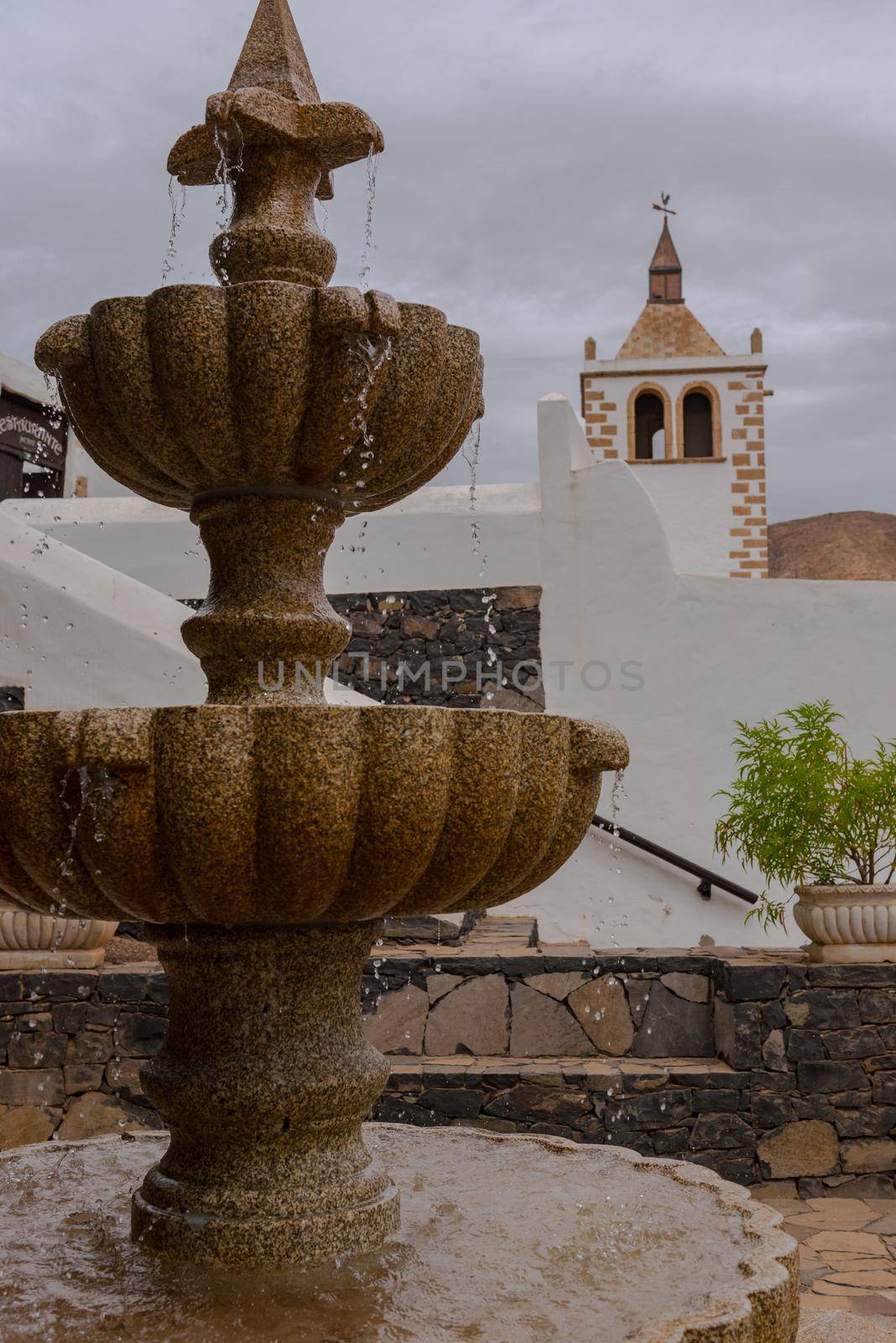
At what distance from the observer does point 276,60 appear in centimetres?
320

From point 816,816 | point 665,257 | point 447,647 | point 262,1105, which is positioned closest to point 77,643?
point 447,647

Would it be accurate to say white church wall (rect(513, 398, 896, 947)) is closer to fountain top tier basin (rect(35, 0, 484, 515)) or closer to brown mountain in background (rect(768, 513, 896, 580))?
fountain top tier basin (rect(35, 0, 484, 515))

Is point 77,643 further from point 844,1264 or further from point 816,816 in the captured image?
point 844,1264

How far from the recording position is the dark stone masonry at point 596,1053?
204 inches

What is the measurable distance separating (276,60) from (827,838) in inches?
156

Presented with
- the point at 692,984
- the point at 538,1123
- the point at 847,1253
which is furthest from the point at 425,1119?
the point at 847,1253

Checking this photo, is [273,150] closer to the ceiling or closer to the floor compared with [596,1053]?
closer to the ceiling

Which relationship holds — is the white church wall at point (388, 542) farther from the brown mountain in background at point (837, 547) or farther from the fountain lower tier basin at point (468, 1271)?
the brown mountain in background at point (837, 547)

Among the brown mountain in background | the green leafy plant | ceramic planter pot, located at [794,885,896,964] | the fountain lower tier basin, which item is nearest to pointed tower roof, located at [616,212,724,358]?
the brown mountain in background

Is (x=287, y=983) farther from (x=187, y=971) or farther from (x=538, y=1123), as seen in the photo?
(x=538, y=1123)

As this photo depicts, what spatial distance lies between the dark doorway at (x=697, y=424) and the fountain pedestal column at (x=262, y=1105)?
49.8ft

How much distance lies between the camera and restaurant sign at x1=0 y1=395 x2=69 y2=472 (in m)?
12.6

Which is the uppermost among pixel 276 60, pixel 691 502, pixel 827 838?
pixel 691 502

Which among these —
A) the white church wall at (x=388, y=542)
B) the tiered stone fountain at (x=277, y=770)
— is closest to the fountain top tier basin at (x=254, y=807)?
the tiered stone fountain at (x=277, y=770)
